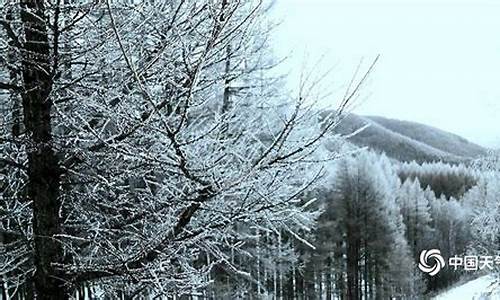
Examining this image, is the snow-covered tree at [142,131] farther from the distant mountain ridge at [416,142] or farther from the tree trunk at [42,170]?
the distant mountain ridge at [416,142]

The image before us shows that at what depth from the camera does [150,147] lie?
2.76m

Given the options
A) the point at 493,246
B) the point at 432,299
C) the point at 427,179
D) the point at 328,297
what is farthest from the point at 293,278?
the point at 427,179

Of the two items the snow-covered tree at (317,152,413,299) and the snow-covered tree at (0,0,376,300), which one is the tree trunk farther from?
the snow-covered tree at (317,152,413,299)

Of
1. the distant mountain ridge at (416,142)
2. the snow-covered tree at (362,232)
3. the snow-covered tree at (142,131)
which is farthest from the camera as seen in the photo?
the distant mountain ridge at (416,142)

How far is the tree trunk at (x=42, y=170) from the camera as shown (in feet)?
9.02

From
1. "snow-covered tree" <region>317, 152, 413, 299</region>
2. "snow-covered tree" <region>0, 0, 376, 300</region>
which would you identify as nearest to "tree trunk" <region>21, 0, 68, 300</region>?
"snow-covered tree" <region>0, 0, 376, 300</region>

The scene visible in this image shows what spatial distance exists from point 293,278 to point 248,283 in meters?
8.84

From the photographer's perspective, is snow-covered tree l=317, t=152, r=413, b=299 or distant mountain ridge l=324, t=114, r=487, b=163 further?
distant mountain ridge l=324, t=114, r=487, b=163

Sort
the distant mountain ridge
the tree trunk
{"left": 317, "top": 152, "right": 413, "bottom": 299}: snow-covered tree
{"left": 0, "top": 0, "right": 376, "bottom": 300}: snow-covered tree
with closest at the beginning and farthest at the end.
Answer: {"left": 0, "top": 0, "right": 376, "bottom": 300}: snow-covered tree < the tree trunk < {"left": 317, "top": 152, "right": 413, "bottom": 299}: snow-covered tree < the distant mountain ridge

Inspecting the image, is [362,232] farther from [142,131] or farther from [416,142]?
→ [416,142]

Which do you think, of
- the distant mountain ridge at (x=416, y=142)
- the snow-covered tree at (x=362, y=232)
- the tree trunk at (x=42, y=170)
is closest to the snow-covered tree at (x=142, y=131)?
the tree trunk at (x=42, y=170)

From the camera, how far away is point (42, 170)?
9.31 feet

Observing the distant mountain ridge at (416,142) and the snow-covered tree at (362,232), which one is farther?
the distant mountain ridge at (416,142)

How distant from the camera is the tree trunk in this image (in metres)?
2.75
